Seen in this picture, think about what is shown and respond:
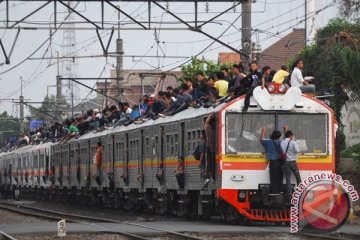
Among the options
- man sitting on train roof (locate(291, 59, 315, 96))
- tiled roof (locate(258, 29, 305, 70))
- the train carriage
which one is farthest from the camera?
tiled roof (locate(258, 29, 305, 70))

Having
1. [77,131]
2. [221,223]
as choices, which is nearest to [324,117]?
[221,223]

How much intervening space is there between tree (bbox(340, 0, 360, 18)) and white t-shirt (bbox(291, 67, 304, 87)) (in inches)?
339

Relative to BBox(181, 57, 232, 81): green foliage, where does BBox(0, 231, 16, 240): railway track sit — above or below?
below

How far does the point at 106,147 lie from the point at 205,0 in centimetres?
707

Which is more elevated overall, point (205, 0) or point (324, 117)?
point (205, 0)

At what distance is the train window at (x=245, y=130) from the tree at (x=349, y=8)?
1013cm

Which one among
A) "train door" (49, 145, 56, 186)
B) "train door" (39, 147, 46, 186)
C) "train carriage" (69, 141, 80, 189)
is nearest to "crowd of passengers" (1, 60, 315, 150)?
"train carriage" (69, 141, 80, 189)

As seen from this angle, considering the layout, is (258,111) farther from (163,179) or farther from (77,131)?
(77,131)

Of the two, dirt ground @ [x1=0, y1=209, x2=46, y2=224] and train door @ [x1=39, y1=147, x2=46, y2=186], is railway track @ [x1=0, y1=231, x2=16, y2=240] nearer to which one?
dirt ground @ [x1=0, y1=209, x2=46, y2=224]

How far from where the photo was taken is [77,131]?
4584cm

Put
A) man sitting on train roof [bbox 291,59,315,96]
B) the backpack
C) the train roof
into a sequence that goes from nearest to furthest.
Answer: man sitting on train roof [bbox 291,59,315,96], the train roof, the backpack

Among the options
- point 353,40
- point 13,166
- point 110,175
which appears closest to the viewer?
point 353,40

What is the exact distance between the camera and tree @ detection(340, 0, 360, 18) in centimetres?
3262

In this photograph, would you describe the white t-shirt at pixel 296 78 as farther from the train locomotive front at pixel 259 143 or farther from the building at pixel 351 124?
the building at pixel 351 124
